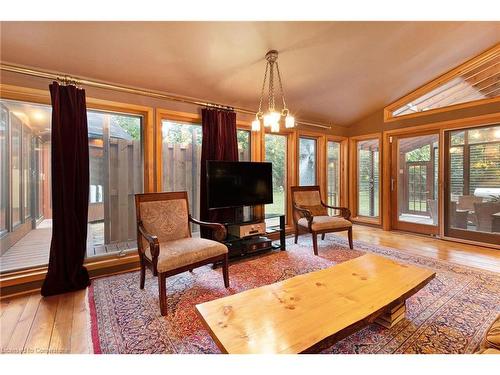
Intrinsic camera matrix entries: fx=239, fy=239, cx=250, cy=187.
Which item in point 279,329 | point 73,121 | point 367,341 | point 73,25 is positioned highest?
point 73,25

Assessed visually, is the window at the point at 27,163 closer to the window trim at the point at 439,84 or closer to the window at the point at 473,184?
the window trim at the point at 439,84

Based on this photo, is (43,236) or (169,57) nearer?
(169,57)

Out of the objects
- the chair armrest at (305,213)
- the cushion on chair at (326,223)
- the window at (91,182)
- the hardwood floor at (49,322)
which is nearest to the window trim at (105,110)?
the window at (91,182)

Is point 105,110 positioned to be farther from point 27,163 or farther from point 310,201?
point 310,201

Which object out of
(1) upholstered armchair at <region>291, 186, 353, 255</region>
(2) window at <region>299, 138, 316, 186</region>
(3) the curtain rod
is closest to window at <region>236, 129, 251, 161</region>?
(3) the curtain rod

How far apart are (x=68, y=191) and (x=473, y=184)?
541 centimetres

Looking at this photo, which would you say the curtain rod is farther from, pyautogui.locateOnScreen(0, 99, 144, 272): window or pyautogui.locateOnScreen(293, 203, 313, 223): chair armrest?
pyautogui.locateOnScreen(293, 203, 313, 223): chair armrest

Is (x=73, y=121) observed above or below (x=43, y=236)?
above

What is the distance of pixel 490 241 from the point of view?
3551 millimetres

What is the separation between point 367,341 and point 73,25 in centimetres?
324
